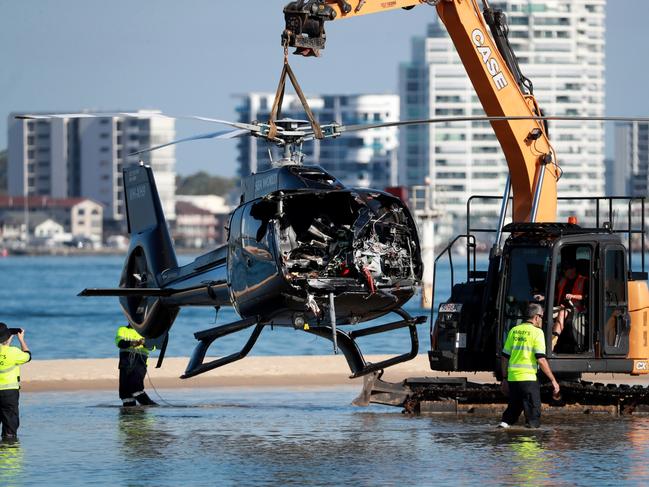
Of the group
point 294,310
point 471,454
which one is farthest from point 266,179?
point 471,454

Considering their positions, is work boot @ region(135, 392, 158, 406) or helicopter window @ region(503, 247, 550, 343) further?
work boot @ region(135, 392, 158, 406)

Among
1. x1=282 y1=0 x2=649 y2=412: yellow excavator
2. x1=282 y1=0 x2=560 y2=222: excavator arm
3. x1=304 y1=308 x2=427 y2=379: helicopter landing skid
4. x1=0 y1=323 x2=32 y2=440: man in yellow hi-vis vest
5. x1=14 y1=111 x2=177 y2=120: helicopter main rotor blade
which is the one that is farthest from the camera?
x1=282 y1=0 x2=560 y2=222: excavator arm

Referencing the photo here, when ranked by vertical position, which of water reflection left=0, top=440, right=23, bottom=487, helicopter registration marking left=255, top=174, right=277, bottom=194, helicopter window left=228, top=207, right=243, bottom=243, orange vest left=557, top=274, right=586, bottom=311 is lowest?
water reflection left=0, top=440, right=23, bottom=487

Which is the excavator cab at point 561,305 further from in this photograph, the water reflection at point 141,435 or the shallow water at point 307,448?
the water reflection at point 141,435

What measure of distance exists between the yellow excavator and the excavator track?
19mm

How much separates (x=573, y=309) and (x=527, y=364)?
1805 millimetres

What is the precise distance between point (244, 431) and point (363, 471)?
3.95 m

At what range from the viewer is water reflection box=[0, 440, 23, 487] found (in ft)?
51.2

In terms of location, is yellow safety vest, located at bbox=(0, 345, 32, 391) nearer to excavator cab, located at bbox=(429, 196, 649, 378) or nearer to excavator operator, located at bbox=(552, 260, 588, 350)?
excavator cab, located at bbox=(429, 196, 649, 378)

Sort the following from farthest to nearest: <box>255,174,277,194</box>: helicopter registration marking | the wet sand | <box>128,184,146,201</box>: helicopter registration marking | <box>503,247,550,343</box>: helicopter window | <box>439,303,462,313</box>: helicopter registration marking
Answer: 1. the wet sand
2. <box>128,184,146,201</box>: helicopter registration marking
3. <box>439,303,462,313</box>: helicopter registration marking
4. <box>503,247,550,343</box>: helicopter window
5. <box>255,174,277,194</box>: helicopter registration marking

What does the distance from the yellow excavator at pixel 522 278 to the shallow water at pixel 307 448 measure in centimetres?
71

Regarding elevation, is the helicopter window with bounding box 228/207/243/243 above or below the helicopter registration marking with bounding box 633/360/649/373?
above

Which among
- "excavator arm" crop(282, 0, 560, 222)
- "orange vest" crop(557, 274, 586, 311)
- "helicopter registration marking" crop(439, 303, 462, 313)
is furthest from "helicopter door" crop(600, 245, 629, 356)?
"excavator arm" crop(282, 0, 560, 222)

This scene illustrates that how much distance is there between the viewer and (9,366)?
715 inches
